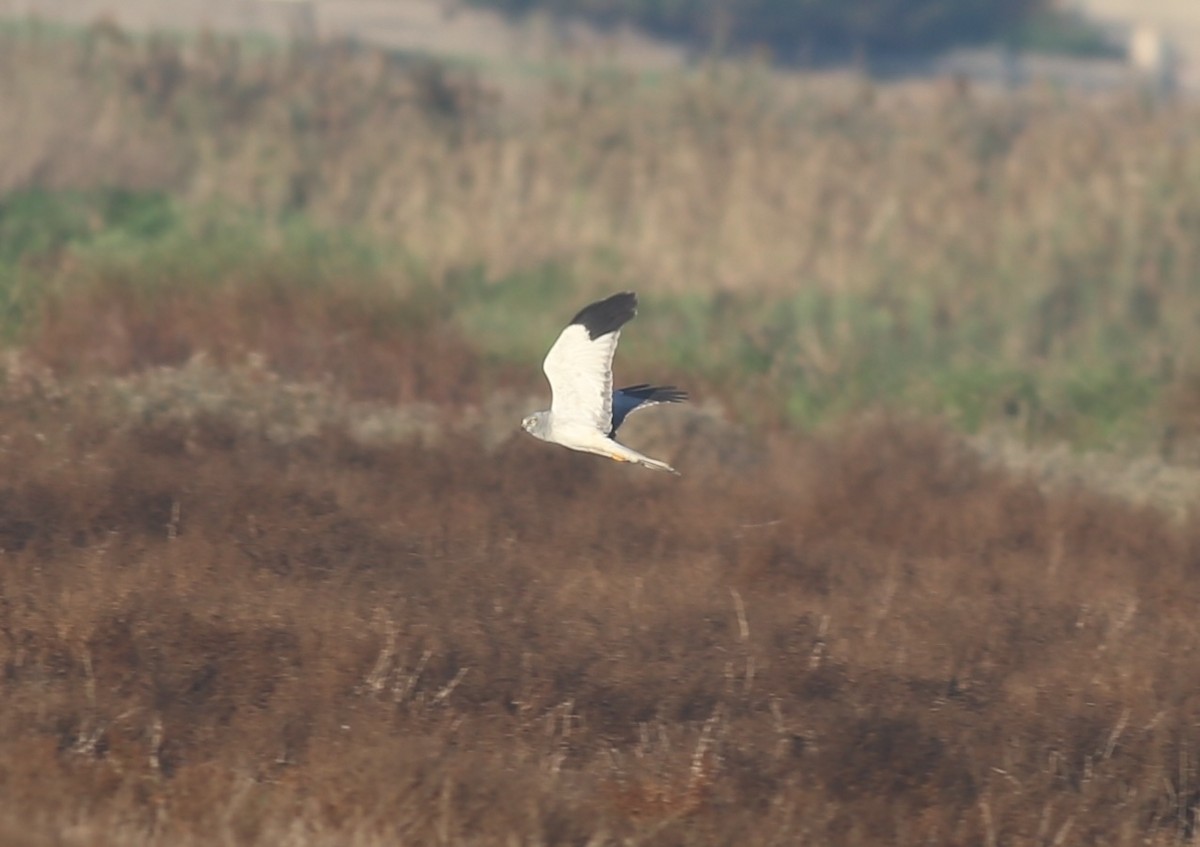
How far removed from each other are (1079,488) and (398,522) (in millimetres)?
4878

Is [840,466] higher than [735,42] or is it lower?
lower

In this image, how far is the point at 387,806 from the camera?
7.20 meters

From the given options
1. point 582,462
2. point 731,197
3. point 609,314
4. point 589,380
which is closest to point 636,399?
point 589,380

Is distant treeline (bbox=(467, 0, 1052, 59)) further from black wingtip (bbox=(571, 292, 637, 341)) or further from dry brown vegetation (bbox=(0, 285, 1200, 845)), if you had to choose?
black wingtip (bbox=(571, 292, 637, 341))

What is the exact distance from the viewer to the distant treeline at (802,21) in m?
36.8

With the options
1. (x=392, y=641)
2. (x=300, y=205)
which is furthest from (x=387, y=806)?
(x=300, y=205)

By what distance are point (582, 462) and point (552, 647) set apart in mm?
→ 3835

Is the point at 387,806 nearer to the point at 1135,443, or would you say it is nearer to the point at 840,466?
the point at 840,466

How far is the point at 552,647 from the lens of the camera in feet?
29.2

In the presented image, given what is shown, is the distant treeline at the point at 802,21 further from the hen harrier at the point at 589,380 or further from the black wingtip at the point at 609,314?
the black wingtip at the point at 609,314

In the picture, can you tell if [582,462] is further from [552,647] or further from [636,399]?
[552,647]

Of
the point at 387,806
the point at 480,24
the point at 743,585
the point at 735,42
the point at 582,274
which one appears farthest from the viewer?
the point at 735,42

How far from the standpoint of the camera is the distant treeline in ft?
121

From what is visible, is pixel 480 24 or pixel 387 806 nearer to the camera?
pixel 387 806
